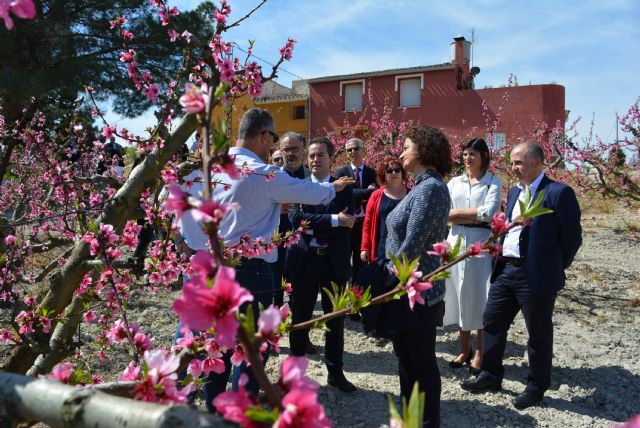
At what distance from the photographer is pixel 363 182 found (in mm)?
5867

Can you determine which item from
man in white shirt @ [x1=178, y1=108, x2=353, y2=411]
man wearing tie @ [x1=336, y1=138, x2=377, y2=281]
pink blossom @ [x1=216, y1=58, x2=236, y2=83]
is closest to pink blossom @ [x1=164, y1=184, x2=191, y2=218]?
pink blossom @ [x1=216, y1=58, x2=236, y2=83]

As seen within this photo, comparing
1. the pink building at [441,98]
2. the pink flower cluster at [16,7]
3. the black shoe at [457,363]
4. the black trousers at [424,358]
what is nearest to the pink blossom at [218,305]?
the pink flower cluster at [16,7]

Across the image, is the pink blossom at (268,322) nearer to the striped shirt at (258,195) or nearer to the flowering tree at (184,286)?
the flowering tree at (184,286)

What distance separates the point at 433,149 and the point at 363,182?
2.85m

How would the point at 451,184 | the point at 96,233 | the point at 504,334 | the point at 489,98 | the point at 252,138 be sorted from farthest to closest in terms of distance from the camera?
1. the point at 489,98
2. the point at 451,184
3. the point at 504,334
4. the point at 252,138
5. the point at 96,233

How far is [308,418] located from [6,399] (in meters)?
0.45

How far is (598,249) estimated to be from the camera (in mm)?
9359

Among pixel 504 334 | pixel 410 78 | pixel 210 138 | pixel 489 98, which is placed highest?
pixel 410 78

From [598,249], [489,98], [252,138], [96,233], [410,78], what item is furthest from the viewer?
[410,78]

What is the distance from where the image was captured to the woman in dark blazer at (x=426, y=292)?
108 inches

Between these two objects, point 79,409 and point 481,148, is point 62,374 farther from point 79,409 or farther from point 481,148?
point 481,148

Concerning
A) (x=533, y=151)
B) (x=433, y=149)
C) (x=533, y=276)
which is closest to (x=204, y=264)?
(x=433, y=149)

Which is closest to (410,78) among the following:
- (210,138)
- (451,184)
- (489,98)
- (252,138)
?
(489,98)

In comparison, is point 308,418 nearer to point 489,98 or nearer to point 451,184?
point 451,184
